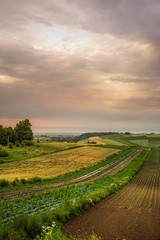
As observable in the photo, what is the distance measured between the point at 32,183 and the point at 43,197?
954 cm

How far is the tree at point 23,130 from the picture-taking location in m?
81.4

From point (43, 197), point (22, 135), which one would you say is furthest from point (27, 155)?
point (43, 197)

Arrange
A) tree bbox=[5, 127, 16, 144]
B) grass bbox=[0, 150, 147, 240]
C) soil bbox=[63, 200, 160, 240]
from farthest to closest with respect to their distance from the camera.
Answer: tree bbox=[5, 127, 16, 144] → soil bbox=[63, 200, 160, 240] → grass bbox=[0, 150, 147, 240]

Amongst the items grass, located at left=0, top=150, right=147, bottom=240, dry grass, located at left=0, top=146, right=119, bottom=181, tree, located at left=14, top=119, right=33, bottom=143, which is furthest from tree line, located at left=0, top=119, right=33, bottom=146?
grass, located at left=0, top=150, right=147, bottom=240

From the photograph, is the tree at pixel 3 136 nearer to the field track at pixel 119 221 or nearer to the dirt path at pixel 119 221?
the dirt path at pixel 119 221

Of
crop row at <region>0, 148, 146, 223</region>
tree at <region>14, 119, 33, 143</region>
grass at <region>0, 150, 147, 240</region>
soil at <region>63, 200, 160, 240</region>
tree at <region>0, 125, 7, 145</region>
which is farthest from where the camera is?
tree at <region>14, 119, 33, 143</region>

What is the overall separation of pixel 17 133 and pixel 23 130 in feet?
14.5

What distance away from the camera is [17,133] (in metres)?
80.4

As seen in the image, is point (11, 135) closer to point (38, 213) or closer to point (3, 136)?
point (3, 136)

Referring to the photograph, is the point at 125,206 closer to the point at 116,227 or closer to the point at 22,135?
the point at 116,227

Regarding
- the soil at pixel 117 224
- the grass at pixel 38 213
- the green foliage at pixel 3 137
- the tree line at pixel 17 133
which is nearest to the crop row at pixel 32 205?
the grass at pixel 38 213

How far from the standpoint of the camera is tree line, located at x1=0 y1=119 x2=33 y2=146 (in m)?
78.6

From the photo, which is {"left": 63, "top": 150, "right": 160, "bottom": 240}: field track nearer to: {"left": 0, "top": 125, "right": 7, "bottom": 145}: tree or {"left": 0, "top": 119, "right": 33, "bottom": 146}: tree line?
{"left": 0, "top": 119, "right": 33, "bottom": 146}: tree line

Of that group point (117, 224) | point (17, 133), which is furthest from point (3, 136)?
point (117, 224)
